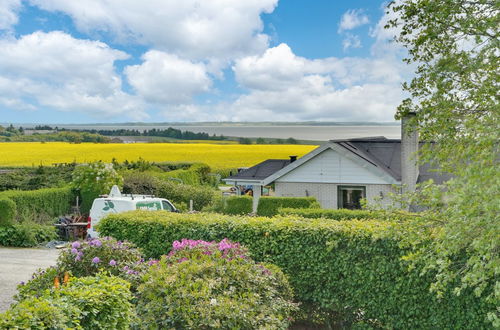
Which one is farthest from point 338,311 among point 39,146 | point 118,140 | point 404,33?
point 118,140

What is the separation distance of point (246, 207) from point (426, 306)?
14675mm

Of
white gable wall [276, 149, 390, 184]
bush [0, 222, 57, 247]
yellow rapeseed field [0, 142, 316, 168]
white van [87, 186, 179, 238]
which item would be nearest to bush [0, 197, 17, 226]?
bush [0, 222, 57, 247]

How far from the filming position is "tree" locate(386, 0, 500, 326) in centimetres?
579

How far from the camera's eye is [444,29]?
33.6 ft

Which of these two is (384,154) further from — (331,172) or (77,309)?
(77,309)

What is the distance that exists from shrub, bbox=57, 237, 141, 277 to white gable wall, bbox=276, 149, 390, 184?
52.5ft

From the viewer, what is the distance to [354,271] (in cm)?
841

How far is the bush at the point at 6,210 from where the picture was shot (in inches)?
726

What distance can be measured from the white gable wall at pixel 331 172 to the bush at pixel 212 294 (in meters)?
15.5

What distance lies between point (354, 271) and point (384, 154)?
1729 cm

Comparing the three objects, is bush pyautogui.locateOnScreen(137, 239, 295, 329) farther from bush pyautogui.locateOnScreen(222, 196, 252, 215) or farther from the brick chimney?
bush pyautogui.locateOnScreen(222, 196, 252, 215)

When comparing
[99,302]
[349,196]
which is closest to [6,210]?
[349,196]

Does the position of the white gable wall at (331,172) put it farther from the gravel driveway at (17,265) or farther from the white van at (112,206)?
the gravel driveway at (17,265)

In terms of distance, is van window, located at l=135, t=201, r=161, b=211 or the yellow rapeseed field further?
the yellow rapeseed field
